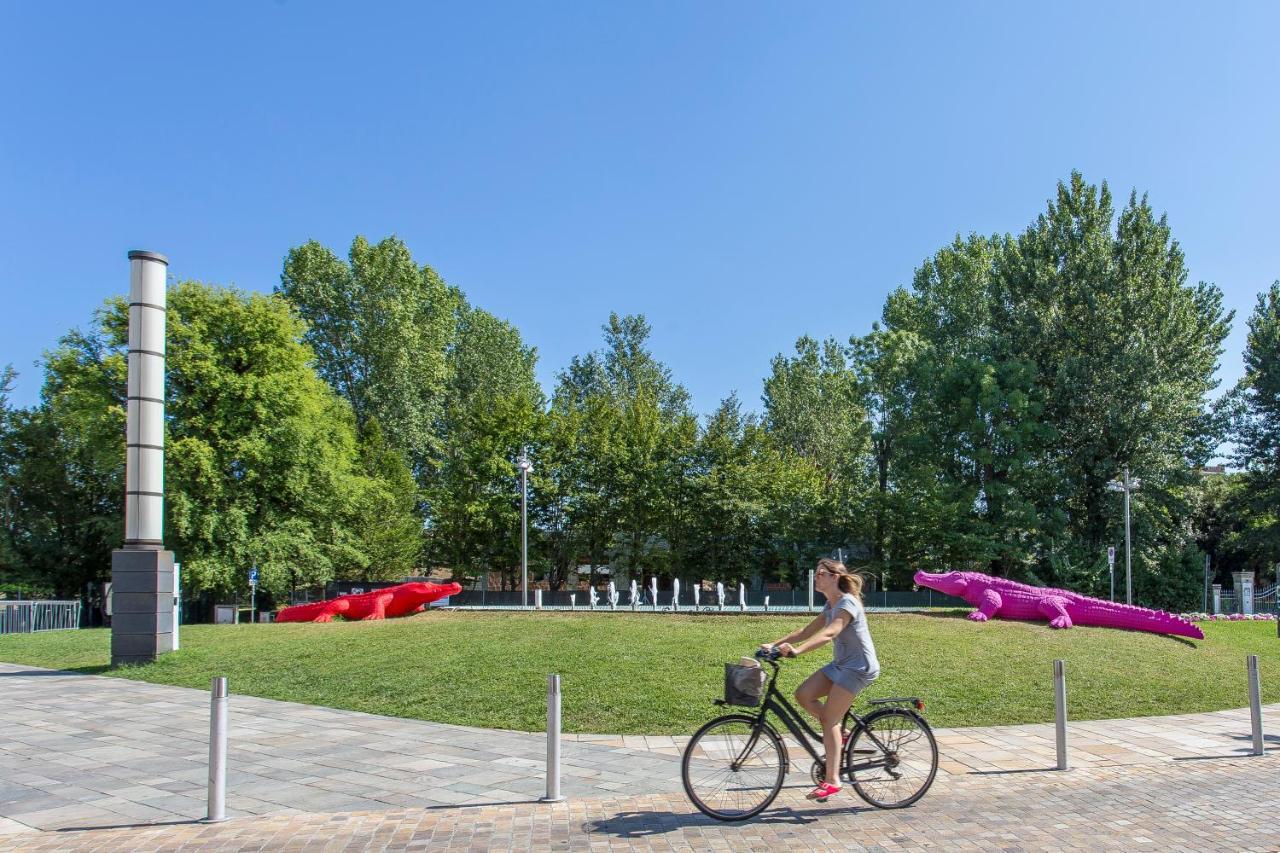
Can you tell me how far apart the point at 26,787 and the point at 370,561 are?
33916 millimetres

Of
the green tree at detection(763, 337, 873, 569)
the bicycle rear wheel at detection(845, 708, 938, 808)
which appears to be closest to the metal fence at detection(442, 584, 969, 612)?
the green tree at detection(763, 337, 873, 569)

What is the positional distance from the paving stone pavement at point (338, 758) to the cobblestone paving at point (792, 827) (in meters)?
0.42

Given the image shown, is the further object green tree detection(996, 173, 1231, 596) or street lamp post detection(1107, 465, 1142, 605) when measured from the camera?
green tree detection(996, 173, 1231, 596)

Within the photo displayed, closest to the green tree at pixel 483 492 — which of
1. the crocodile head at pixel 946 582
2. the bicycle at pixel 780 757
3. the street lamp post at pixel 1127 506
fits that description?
the crocodile head at pixel 946 582

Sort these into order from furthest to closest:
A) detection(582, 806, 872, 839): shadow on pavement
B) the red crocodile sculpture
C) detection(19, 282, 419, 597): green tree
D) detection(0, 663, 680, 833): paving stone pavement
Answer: detection(19, 282, 419, 597): green tree → the red crocodile sculpture → detection(0, 663, 680, 833): paving stone pavement → detection(582, 806, 872, 839): shadow on pavement

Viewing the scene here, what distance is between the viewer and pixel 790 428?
56.7 meters

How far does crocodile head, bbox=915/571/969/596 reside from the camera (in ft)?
77.0

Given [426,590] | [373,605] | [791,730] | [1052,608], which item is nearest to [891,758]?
[791,730]

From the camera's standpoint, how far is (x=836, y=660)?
6773 millimetres

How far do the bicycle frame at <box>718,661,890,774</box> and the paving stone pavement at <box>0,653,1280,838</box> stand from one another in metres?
1.11

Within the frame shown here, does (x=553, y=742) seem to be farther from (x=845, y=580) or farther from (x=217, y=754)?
(x=845, y=580)

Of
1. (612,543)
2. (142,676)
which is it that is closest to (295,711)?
(142,676)

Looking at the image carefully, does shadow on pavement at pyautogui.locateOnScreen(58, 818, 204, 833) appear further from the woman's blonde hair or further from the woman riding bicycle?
the woman's blonde hair

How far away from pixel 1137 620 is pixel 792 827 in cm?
1761
